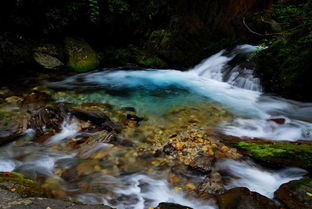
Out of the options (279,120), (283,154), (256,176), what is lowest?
(256,176)

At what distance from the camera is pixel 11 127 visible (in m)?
5.08

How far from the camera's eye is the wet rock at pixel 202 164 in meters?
3.96

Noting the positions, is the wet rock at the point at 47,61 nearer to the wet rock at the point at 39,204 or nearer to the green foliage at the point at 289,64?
the green foliage at the point at 289,64

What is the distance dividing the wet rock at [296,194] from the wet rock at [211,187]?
792 millimetres

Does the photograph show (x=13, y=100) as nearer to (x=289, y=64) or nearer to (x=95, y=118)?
(x=95, y=118)

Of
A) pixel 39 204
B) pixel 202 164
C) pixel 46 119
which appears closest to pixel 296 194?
pixel 202 164

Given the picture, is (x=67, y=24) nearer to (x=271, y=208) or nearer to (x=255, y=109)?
(x=255, y=109)

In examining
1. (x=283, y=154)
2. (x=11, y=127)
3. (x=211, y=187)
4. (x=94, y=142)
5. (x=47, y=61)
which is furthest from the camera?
(x=47, y=61)

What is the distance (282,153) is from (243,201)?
169cm

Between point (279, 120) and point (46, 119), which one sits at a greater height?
point (279, 120)

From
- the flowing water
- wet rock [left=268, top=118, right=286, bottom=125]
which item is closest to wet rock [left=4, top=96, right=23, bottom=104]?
the flowing water

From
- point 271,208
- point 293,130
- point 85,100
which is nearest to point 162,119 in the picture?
point 85,100

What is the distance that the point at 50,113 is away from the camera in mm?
5441

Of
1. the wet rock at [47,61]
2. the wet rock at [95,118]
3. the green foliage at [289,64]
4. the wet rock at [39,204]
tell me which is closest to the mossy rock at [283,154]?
the wet rock at [95,118]
